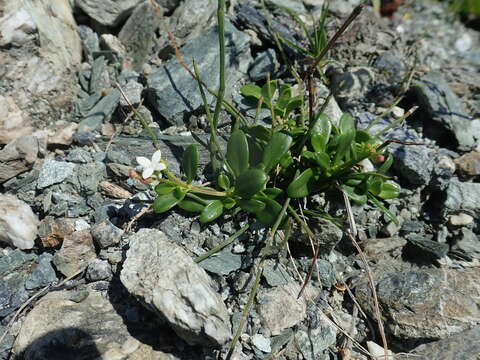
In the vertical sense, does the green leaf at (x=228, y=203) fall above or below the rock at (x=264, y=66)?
below

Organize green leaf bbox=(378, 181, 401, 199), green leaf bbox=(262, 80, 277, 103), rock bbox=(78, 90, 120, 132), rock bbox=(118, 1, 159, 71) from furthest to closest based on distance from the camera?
rock bbox=(118, 1, 159, 71) → rock bbox=(78, 90, 120, 132) → green leaf bbox=(262, 80, 277, 103) → green leaf bbox=(378, 181, 401, 199)

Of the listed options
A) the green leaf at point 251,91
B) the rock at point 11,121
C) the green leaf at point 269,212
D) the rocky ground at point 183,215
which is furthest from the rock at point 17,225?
the green leaf at point 251,91

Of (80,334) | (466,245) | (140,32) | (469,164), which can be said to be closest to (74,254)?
(80,334)

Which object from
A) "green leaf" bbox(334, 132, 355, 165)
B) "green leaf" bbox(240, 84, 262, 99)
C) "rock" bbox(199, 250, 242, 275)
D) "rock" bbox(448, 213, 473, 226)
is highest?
"green leaf" bbox(240, 84, 262, 99)

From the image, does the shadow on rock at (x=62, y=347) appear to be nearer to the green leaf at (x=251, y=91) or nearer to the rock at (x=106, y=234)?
the rock at (x=106, y=234)

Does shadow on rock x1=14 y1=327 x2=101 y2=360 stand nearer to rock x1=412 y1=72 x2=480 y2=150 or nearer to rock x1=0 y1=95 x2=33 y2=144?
rock x1=0 y1=95 x2=33 y2=144

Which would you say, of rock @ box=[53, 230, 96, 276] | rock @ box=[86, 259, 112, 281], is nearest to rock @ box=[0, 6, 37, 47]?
rock @ box=[53, 230, 96, 276]

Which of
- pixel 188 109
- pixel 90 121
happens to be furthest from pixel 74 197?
pixel 188 109

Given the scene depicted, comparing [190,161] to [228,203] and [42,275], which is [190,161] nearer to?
[228,203]
